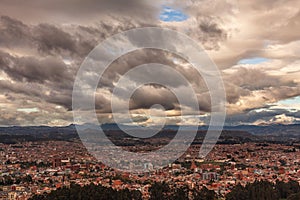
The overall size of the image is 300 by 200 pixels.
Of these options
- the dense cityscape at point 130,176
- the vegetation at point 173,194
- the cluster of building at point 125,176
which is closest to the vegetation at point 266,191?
the vegetation at point 173,194

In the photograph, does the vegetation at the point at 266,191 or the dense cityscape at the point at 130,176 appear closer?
the vegetation at the point at 266,191

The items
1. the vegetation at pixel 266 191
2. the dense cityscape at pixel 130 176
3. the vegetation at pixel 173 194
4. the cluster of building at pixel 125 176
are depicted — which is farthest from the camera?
the cluster of building at pixel 125 176

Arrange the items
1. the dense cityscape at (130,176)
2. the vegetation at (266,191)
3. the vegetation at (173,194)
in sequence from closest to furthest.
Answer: the vegetation at (173,194)
the vegetation at (266,191)
the dense cityscape at (130,176)

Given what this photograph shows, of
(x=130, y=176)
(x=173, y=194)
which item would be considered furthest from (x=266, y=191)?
(x=130, y=176)

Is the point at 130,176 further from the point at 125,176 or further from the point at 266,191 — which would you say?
the point at 266,191

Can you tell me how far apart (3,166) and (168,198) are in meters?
25.9

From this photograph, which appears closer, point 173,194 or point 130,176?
point 173,194

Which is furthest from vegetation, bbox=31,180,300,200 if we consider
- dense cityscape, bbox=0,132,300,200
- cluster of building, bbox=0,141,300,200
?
cluster of building, bbox=0,141,300,200

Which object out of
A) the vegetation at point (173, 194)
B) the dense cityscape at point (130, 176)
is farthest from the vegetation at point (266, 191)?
the dense cityscape at point (130, 176)

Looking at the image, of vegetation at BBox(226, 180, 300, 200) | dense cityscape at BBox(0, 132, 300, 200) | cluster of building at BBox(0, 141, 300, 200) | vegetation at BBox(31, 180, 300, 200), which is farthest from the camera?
cluster of building at BBox(0, 141, 300, 200)

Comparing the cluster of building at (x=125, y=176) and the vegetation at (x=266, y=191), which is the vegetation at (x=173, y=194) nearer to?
Answer: the vegetation at (x=266, y=191)

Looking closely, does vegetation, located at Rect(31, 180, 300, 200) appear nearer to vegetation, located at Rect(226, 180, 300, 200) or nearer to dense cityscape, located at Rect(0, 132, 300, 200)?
vegetation, located at Rect(226, 180, 300, 200)

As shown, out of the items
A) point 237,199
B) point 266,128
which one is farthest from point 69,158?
point 266,128

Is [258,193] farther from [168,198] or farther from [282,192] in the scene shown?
[168,198]
